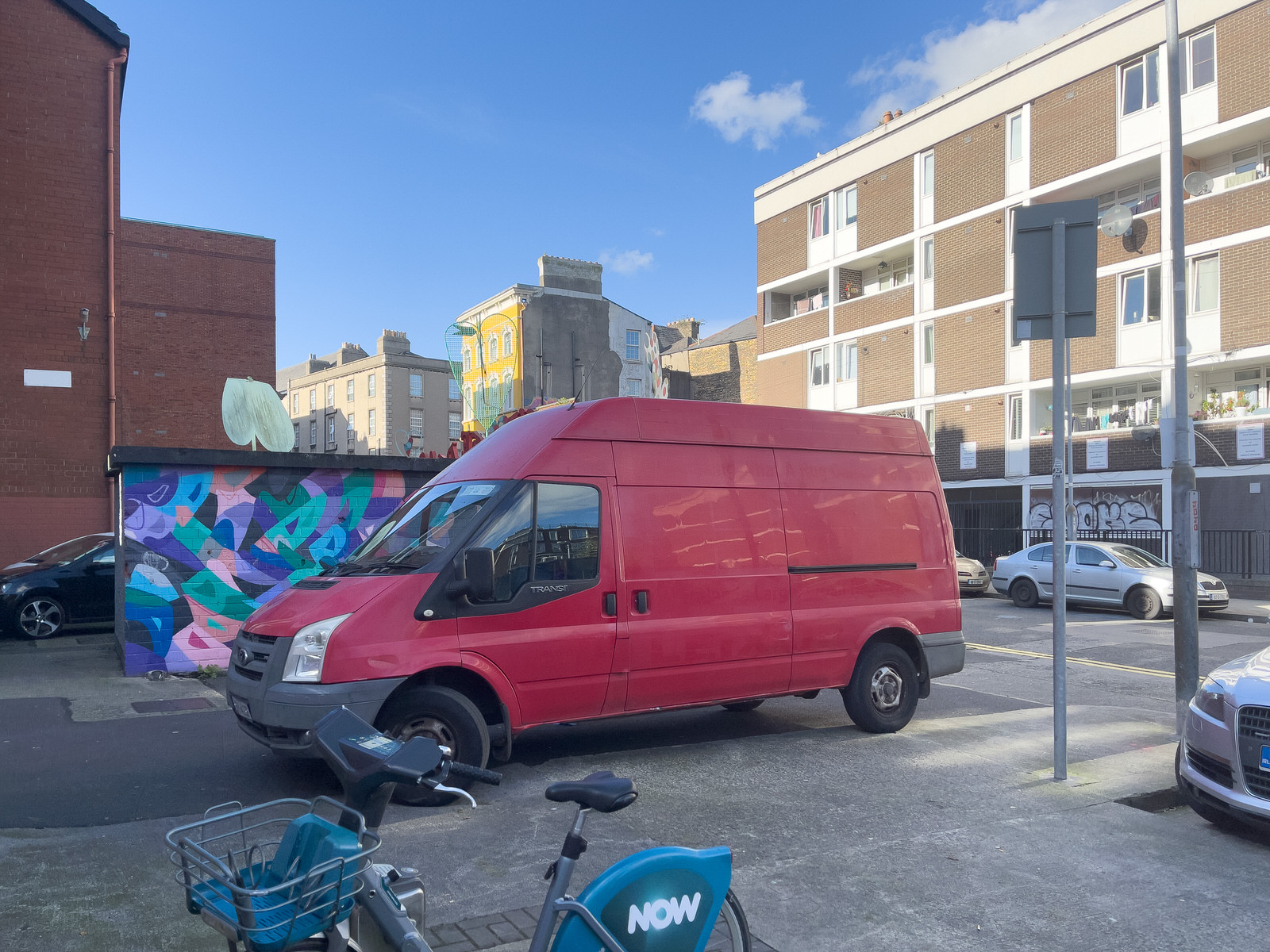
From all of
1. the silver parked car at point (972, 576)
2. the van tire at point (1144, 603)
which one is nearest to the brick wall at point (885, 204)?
the silver parked car at point (972, 576)

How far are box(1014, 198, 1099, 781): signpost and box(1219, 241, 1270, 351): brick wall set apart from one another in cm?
2074

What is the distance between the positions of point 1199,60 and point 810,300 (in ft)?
53.6

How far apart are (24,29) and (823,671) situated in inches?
752

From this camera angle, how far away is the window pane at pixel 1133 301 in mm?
26125

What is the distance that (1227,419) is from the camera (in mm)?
23797

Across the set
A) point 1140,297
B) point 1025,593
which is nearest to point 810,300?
point 1140,297

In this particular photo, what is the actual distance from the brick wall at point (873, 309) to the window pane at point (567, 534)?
2922 cm

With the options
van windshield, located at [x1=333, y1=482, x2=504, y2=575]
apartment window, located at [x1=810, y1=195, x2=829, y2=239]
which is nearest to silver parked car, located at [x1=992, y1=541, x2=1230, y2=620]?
van windshield, located at [x1=333, y1=482, x2=504, y2=575]

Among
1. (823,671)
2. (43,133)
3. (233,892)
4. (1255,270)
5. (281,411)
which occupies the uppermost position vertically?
(43,133)

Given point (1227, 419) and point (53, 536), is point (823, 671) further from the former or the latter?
point (1227, 419)

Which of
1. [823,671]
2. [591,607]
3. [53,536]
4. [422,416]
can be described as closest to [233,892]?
[591,607]

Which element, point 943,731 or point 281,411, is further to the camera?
point 281,411

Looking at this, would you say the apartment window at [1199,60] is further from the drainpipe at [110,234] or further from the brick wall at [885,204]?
the drainpipe at [110,234]

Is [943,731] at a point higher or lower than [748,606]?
lower
